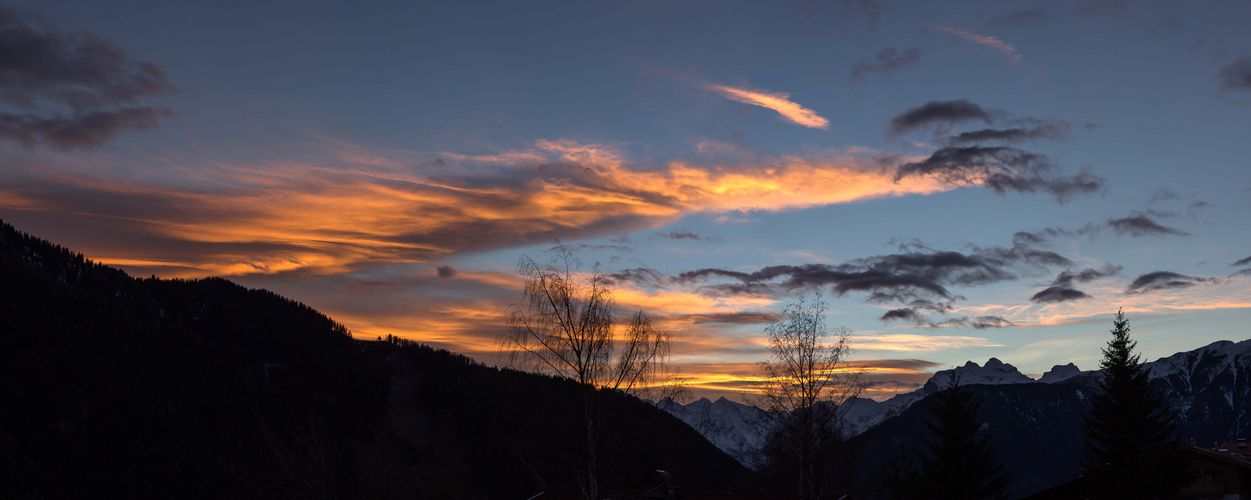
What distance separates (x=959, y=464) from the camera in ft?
147

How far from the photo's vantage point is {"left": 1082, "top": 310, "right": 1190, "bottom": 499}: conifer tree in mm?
44781

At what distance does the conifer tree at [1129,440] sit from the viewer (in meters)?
44.8

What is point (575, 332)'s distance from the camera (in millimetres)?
26703

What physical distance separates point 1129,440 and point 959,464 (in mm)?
9750

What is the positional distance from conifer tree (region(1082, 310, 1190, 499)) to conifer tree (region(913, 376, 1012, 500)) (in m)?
5.49

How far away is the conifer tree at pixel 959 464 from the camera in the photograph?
147 feet

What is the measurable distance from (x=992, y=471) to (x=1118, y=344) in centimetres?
1067

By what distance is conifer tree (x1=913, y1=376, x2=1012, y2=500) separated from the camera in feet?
147

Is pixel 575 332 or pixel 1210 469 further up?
pixel 575 332

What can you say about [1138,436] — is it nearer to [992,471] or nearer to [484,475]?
[992,471]

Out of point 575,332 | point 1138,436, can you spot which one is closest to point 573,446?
point 575,332

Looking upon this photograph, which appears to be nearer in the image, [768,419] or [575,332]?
[575,332]

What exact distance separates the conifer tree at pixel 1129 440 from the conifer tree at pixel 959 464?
5490 millimetres

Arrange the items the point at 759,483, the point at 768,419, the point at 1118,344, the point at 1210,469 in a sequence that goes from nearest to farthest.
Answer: the point at 768,419, the point at 1118,344, the point at 1210,469, the point at 759,483
